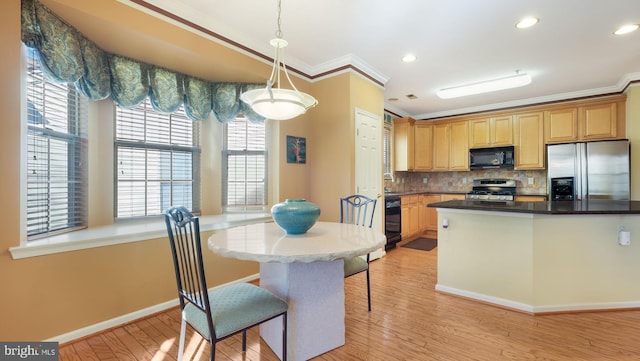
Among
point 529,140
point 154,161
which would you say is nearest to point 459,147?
point 529,140

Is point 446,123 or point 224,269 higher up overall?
point 446,123

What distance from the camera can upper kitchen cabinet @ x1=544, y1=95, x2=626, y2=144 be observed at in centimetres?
426

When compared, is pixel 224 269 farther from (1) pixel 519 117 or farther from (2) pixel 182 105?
(1) pixel 519 117

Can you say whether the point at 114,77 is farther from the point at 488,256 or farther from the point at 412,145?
the point at 412,145

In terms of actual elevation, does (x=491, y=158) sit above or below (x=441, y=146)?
below

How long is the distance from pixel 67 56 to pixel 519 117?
6.07 meters

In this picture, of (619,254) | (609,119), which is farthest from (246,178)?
(609,119)

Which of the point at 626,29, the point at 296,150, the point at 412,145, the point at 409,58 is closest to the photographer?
the point at 626,29

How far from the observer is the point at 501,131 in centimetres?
518

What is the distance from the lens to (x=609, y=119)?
4.31m

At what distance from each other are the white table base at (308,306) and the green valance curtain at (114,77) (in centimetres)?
191

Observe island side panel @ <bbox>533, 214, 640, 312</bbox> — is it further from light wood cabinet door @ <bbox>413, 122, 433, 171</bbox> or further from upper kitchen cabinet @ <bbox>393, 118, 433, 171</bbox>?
light wood cabinet door @ <bbox>413, 122, 433, 171</bbox>

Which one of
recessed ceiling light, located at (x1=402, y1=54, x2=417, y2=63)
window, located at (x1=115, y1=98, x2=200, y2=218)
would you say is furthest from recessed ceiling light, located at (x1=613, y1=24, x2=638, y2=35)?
window, located at (x1=115, y1=98, x2=200, y2=218)

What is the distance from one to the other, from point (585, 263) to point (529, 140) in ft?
10.5
